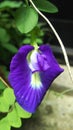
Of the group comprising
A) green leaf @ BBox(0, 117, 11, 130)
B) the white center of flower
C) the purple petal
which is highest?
the purple petal

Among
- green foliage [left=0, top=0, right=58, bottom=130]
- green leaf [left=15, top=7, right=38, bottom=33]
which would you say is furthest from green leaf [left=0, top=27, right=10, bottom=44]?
green leaf [left=15, top=7, right=38, bottom=33]

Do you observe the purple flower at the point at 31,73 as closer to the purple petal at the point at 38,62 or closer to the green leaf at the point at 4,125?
the purple petal at the point at 38,62

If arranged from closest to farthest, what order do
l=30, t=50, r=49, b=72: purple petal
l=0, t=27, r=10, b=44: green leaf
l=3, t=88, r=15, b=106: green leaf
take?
l=30, t=50, r=49, b=72: purple petal
l=3, t=88, r=15, b=106: green leaf
l=0, t=27, r=10, b=44: green leaf

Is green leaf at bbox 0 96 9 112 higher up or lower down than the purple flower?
lower down

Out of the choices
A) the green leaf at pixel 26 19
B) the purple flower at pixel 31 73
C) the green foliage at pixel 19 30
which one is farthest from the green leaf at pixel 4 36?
the purple flower at pixel 31 73

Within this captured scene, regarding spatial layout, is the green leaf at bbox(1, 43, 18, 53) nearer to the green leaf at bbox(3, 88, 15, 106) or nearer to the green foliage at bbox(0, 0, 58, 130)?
the green foliage at bbox(0, 0, 58, 130)

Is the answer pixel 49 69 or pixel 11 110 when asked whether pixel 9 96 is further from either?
pixel 49 69

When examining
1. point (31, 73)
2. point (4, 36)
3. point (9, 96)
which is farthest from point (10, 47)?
point (31, 73)

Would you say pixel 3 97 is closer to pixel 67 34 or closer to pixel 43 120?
pixel 43 120
